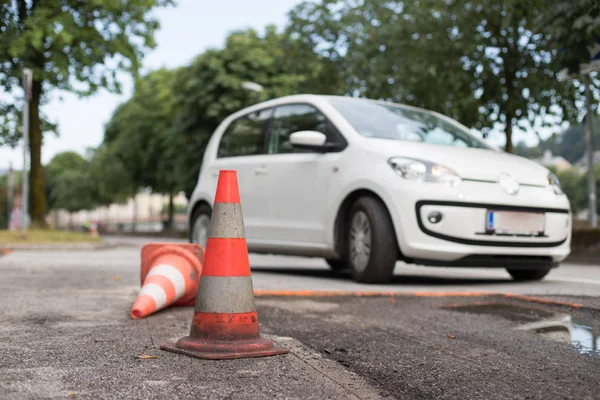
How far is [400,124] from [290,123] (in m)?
1.27

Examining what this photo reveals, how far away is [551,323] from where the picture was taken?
4.53m

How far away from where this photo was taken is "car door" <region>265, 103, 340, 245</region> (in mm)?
7926

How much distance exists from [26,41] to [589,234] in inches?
541

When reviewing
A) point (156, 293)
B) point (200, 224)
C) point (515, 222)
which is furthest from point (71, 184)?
point (156, 293)

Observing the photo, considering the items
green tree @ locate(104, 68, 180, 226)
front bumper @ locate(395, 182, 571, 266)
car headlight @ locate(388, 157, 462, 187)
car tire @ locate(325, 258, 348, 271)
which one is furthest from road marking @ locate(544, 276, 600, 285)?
green tree @ locate(104, 68, 180, 226)

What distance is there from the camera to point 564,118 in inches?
613

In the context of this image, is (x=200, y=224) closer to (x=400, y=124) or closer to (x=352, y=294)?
(x=400, y=124)

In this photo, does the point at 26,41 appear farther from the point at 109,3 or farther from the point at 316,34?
the point at 316,34

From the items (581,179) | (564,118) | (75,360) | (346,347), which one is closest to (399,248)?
(346,347)

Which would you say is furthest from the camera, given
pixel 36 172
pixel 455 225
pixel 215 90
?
pixel 215 90

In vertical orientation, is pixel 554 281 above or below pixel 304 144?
below

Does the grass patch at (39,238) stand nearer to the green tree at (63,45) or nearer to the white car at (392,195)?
the green tree at (63,45)

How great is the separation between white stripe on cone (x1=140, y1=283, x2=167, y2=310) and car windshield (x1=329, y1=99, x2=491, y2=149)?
10.7 feet

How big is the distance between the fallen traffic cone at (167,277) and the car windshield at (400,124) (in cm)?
277
